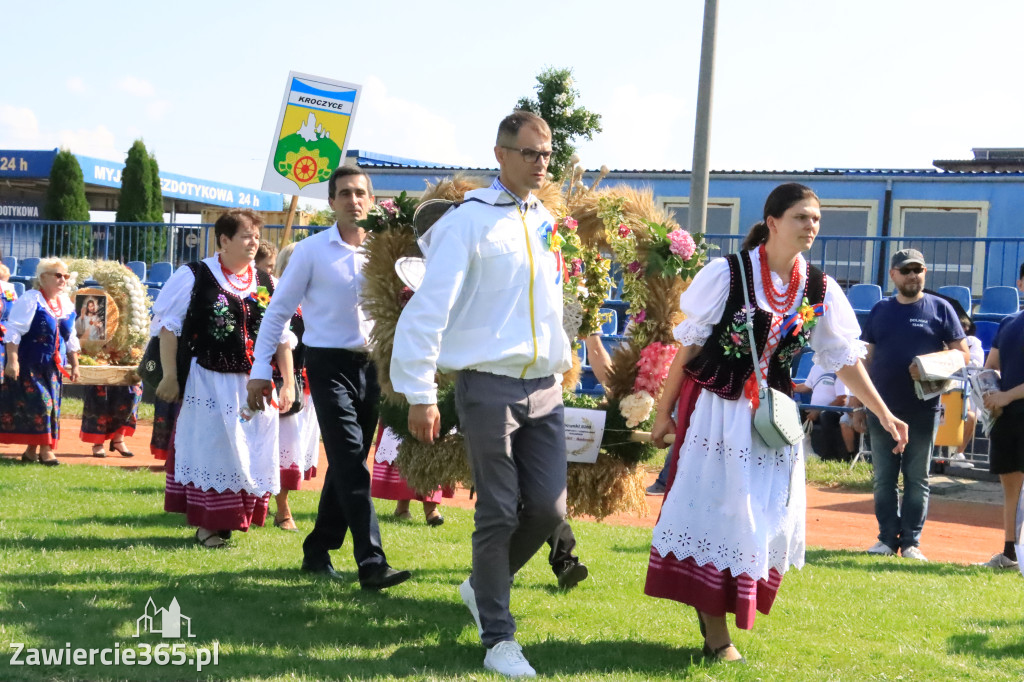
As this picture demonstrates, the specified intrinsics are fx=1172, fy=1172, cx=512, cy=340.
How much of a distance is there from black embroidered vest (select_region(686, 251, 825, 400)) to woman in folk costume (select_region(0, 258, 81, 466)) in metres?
8.42

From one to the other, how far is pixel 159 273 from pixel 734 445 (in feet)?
50.5

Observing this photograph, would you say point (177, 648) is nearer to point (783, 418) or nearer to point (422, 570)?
point (422, 570)

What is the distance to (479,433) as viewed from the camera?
479cm

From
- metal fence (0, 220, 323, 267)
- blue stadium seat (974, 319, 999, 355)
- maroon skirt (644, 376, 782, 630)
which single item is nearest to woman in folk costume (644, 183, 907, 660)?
maroon skirt (644, 376, 782, 630)

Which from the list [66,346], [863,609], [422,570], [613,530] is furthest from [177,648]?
[66,346]

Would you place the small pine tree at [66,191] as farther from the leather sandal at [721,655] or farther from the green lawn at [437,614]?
the leather sandal at [721,655]

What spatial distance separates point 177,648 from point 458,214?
2157 mm

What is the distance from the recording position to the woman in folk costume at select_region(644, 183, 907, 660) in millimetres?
4910

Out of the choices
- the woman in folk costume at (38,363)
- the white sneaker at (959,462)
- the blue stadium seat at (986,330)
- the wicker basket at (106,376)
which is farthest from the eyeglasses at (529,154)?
the blue stadium seat at (986,330)

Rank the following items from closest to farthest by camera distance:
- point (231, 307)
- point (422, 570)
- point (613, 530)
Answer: point (422, 570) → point (231, 307) → point (613, 530)

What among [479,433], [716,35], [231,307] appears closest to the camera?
[479,433]

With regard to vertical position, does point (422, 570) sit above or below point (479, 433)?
below

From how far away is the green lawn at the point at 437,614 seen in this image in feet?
16.0

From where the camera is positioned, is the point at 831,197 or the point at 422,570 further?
the point at 831,197
